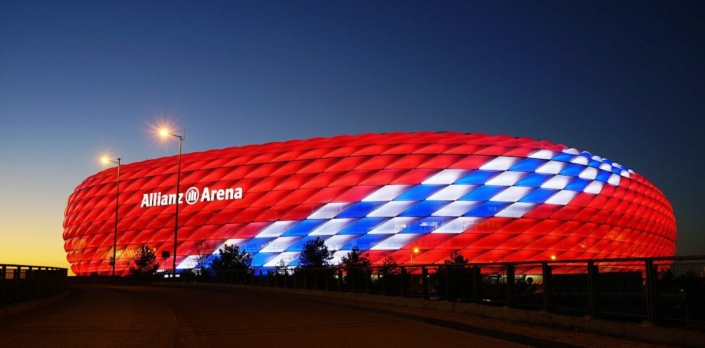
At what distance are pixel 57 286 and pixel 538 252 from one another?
46.8m

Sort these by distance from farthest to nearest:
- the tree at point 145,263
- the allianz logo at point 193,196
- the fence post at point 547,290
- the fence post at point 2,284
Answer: the allianz logo at point 193,196 < the tree at point 145,263 < the fence post at point 2,284 < the fence post at point 547,290

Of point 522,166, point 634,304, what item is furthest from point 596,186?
point 634,304

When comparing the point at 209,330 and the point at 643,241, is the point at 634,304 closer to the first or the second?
the point at 209,330

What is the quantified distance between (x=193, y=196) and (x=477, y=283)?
58.2 metres

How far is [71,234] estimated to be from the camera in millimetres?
89875

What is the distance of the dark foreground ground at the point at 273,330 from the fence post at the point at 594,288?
755 millimetres

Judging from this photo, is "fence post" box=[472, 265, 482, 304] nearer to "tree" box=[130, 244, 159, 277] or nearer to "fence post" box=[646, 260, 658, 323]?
"fence post" box=[646, 260, 658, 323]

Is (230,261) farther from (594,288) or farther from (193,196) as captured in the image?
(594,288)

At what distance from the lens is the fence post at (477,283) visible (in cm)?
1792

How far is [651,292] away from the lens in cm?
1169

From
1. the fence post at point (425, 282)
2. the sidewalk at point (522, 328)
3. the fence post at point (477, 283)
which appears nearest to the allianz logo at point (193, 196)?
the sidewalk at point (522, 328)

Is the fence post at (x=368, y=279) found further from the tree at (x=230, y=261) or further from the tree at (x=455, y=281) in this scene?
the tree at (x=230, y=261)

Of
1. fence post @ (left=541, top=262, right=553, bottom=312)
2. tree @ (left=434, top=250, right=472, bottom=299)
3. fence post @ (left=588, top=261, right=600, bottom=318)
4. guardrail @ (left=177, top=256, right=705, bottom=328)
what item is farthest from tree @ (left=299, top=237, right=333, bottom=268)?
fence post @ (left=588, top=261, right=600, bottom=318)

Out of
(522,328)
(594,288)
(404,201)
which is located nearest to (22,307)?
(522,328)
